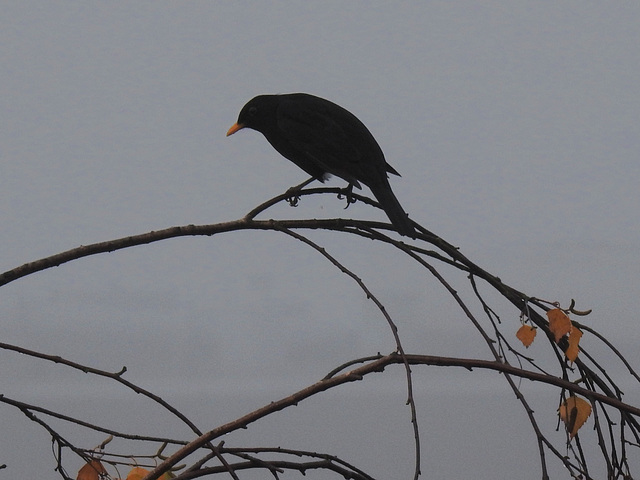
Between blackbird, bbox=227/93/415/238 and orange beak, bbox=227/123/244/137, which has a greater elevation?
orange beak, bbox=227/123/244/137

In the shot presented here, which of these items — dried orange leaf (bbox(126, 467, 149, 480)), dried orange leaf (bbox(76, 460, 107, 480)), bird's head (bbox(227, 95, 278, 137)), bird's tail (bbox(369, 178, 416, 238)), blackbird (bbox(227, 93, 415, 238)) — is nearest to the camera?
dried orange leaf (bbox(126, 467, 149, 480))

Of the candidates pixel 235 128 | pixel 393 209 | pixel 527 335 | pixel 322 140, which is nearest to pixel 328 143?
pixel 322 140

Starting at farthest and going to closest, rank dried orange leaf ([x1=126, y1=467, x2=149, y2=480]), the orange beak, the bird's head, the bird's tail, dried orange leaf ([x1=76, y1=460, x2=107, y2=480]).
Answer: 1. the orange beak
2. the bird's head
3. the bird's tail
4. dried orange leaf ([x1=76, y1=460, x2=107, y2=480])
5. dried orange leaf ([x1=126, y1=467, x2=149, y2=480])

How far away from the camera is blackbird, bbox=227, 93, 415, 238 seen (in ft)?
10.8

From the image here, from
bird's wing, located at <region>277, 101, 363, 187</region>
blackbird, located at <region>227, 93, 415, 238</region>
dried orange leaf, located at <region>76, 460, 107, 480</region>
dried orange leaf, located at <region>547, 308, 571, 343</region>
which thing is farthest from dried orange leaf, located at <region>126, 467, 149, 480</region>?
bird's wing, located at <region>277, 101, 363, 187</region>

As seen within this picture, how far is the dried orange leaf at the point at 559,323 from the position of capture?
2.17 metres

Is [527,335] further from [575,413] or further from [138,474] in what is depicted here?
[138,474]

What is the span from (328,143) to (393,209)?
766 mm

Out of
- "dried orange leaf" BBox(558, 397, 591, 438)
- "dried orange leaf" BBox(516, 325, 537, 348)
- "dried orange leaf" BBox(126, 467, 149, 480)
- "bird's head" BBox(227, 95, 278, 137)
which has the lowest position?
"dried orange leaf" BBox(126, 467, 149, 480)

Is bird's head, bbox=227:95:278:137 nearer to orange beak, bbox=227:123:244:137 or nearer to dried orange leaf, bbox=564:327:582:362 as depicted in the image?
orange beak, bbox=227:123:244:137

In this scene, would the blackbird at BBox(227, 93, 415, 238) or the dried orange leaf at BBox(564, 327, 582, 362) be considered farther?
the blackbird at BBox(227, 93, 415, 238)

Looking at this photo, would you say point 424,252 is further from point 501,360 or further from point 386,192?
point 386,192

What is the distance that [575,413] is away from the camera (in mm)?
2084

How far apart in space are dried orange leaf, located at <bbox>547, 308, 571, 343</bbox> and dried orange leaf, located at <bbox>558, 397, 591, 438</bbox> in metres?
0.19
